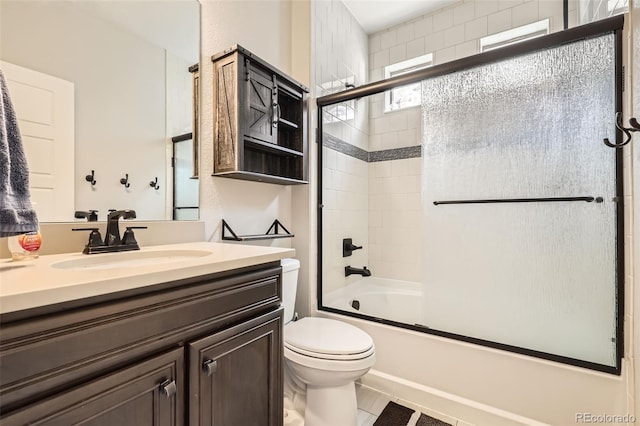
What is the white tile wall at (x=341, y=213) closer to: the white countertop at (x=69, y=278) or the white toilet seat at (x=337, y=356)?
the white toilet seat at (x=337, y=356)

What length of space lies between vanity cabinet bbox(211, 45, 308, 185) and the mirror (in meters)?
0.14

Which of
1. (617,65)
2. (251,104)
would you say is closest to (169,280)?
(251,104)

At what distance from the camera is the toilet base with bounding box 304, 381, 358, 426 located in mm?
1288

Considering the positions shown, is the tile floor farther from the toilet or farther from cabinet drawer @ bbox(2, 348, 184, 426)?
cabinet drawer @ bbox(2, 348, 184, 426)

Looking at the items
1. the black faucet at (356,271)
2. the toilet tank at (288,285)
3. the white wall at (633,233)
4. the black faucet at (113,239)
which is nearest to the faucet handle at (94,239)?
the black faucet at (113,239)

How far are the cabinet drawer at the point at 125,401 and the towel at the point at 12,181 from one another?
16.5 inches

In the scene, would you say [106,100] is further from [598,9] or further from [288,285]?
[598,9]

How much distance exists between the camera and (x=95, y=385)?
56 centimetres

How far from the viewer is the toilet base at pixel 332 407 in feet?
4.23

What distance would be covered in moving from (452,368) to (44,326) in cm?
168

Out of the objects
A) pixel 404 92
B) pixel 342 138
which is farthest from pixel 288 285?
pixel 404 92

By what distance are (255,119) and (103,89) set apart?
638mm

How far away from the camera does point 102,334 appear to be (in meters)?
0.57

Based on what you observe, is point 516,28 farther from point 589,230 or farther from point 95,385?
point 95,385
